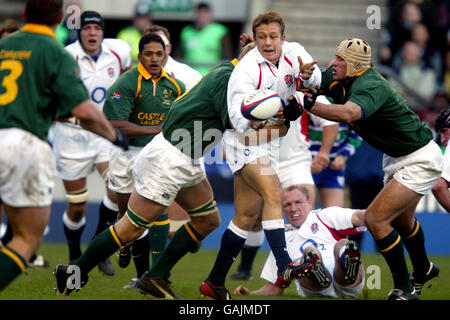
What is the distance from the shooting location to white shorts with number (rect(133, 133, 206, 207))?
21.8ft

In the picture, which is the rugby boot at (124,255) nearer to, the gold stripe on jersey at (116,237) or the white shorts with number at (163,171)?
the gold stripe on jersey at (116,237)

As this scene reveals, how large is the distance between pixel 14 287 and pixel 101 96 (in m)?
2.68

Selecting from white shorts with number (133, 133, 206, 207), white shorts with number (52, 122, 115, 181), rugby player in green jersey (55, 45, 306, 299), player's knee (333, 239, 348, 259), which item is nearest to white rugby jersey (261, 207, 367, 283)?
player's knee (333, 239, 348, 259)

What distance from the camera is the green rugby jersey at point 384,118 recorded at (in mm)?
6785

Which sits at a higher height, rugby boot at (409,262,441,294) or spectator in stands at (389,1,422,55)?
spectator in stands at (389,1,422,55)

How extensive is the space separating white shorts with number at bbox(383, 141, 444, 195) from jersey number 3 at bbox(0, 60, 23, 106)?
3.26 meters

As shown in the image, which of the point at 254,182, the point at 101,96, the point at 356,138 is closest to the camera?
the point at 254,182

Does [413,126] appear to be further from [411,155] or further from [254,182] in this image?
[254,182]

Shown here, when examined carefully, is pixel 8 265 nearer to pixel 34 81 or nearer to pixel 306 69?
pixel 34 81

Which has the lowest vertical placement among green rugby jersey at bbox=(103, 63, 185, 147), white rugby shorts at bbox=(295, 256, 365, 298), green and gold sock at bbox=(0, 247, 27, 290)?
white rugby shorts at bbox=(295, 256, 365, 298)

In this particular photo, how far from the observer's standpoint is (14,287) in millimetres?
7668

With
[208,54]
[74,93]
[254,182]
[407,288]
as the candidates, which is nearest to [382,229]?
[407,288]

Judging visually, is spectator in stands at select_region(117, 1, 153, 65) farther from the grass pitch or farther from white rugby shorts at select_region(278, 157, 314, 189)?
white rugby shorts at select_region(278, 157, 314, 189)

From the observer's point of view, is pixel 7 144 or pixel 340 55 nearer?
pixel 7 144
